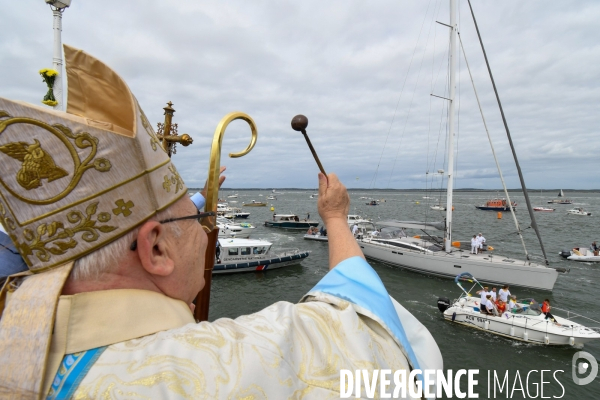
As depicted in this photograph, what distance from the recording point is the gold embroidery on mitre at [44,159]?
0.80 meters

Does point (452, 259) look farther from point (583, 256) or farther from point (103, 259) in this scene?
point (103, 259)

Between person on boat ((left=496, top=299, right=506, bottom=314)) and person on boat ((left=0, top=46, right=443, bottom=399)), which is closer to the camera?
person on boat ((left=0, top=46, right=443, bottom=399))

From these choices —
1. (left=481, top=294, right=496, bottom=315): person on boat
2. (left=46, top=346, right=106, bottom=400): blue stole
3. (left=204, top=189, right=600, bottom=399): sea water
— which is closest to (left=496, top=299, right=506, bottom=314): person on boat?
(left=481, top=294, right=496, bottom=315): person on boat

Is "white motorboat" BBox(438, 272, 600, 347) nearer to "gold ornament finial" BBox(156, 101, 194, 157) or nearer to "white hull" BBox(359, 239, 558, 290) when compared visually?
"white hull" BBox(359, 239, 558, 290)

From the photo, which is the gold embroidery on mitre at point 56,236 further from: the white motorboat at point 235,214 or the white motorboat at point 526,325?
the white motorboat at point 235,214

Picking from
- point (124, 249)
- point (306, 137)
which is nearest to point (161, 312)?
point (124, 249)

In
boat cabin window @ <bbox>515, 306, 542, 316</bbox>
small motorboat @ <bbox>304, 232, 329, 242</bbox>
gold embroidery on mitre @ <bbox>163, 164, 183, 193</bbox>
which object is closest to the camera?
gold embroidery on mitre @ <bbox>163, 164, 183, 193</bbox>

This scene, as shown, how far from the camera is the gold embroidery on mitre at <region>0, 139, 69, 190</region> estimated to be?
2.65 ft

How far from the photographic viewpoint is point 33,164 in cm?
82

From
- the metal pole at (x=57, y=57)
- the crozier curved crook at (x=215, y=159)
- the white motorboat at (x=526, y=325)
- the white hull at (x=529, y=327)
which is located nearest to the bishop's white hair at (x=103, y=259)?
the crozier curved crook at (x=215, y=159)

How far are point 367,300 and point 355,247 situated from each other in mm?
342

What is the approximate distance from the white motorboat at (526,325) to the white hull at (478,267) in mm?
4038

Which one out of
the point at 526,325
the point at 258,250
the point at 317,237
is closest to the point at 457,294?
the point at 526,325

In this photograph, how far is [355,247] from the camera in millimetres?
1360
